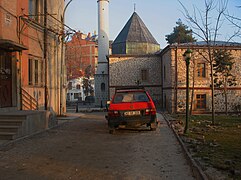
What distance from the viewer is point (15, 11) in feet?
40.4

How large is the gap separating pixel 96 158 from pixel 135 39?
122ft

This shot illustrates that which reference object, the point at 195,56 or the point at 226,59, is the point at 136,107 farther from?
the point at 195,56

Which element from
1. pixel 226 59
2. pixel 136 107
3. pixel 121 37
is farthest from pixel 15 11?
pixel 121 37

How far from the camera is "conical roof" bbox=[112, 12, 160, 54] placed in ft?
138

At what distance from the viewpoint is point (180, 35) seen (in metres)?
46.0

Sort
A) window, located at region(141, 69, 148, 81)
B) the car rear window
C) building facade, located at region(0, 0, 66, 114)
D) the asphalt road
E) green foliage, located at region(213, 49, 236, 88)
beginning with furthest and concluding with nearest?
window, located at region(141, 69, 148, 81), green foliage, located at region(213, 49, 236, 88), building facade, located at region(0, 0, 66, 114), the car rear window, the asphalt road

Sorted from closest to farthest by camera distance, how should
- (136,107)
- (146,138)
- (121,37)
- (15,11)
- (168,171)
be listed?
1. (168,171)
2. (146,138)
3. (136,107)
4. (15,11)
5. (121,37)

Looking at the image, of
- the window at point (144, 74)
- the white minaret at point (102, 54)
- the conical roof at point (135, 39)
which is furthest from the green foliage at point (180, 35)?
the window at point (144, 74)

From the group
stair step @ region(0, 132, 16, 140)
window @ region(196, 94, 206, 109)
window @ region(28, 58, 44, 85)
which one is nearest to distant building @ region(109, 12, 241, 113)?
window @ region(196, 94, 206, 109)

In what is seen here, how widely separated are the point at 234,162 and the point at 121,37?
39025 mm

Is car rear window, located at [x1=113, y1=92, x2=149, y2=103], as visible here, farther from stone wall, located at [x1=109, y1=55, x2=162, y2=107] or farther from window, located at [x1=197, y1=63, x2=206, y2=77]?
stone wall, located at [x1=109, y1=55, x2=162, y2=107]

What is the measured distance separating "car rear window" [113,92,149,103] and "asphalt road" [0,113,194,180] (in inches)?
65.6

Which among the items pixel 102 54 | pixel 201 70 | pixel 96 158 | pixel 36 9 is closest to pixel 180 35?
pixel 102 54

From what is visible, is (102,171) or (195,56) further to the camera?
(195,56)
